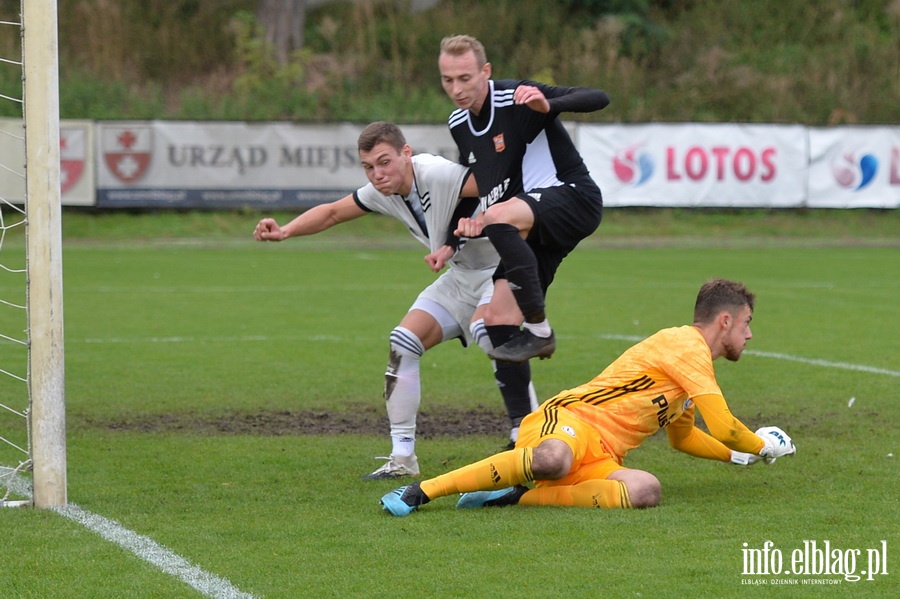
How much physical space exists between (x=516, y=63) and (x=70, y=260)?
54.6 feet

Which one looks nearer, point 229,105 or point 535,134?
point 535,134

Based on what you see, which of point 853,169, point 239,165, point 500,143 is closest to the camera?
point 500,143

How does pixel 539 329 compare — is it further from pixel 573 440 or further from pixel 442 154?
pixel 442 154

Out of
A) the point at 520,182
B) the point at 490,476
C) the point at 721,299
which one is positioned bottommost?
the point at 490,476

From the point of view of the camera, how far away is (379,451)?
7.10 metres

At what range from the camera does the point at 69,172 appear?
2405cm

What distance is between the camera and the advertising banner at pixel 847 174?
25.1 metres

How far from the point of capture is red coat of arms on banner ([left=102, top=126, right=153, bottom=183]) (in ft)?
78.9

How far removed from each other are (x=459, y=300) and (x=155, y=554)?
8.63 ft

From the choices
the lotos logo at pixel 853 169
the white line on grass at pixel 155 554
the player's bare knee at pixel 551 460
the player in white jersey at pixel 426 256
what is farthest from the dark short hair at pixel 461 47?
the lotos logo at pixel 853 169

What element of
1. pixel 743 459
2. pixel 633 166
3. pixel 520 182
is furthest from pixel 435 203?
pixel 633 166

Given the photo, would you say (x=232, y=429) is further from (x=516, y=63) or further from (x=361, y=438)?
(x=516, y=63)

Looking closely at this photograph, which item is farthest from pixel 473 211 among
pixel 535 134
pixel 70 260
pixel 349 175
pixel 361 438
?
pixel 349 175

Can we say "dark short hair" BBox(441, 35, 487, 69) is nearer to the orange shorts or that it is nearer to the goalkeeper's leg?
the orange shorts
